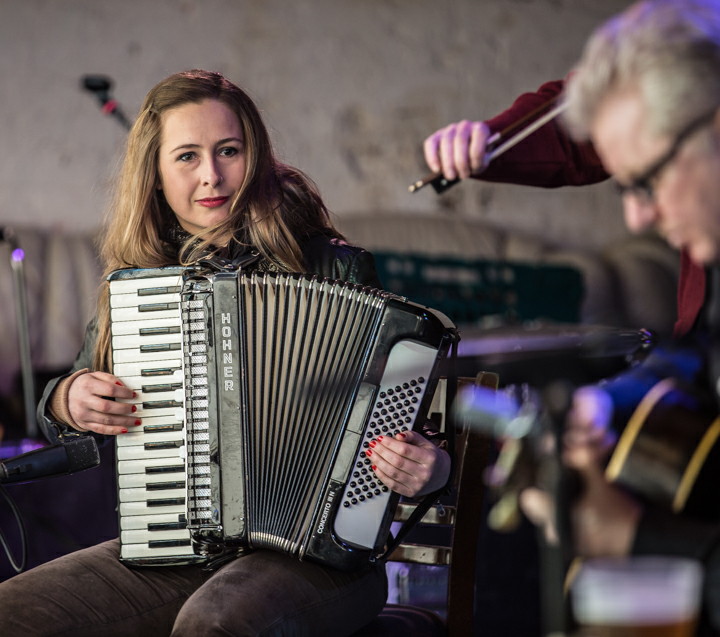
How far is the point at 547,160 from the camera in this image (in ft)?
5.67

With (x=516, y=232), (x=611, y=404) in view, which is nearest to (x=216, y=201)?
(x=611, y=404)

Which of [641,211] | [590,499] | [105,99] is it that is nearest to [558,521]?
[590,499]

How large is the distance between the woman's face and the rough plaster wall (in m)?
2.56

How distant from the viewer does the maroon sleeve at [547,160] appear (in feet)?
5.51

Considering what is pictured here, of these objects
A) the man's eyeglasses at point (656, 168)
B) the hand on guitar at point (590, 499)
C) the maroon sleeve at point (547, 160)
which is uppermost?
the maroon sleeve at point (547, 160)

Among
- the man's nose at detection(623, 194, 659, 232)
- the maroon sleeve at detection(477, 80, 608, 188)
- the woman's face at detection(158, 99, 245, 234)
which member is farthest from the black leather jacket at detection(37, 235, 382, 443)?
the man's nose at detection(623, 194, 659, 232)

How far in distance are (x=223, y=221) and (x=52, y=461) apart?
560 millimetres

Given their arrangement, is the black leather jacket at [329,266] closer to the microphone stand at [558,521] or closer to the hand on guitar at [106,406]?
the hand on guitar at [106,406]

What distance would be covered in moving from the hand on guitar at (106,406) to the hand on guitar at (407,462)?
44cm

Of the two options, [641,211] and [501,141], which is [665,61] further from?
[501,141]

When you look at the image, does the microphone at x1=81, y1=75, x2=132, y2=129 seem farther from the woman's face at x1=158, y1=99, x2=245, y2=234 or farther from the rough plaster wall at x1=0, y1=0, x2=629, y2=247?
the rough plaster wall at x1=0, y1=0, x2=629, y2=247

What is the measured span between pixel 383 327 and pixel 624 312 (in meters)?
2.69

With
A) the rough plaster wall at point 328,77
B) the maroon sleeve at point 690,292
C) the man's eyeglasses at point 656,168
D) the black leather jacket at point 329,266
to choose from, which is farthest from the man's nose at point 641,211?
the rough plaster wall at point 328,77

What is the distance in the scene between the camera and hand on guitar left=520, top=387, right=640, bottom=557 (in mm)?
938
